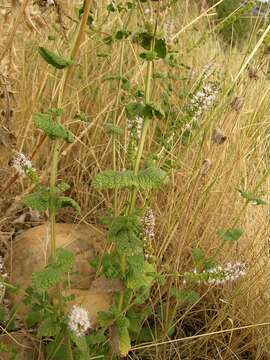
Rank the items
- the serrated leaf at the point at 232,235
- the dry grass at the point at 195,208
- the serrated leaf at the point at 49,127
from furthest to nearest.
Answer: the dry grass at the point at 195,208
the serrated leaf at the point at 232,235
the serrated leaf at the point at 49,127

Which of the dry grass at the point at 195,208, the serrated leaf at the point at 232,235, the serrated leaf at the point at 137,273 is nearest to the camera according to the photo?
the serrated leaf at the point at 137,273

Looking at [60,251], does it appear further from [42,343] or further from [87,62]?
[87,62]

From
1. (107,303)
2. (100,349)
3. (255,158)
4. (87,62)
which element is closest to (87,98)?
(87,62)

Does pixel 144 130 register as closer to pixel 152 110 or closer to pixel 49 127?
pixel 152 110

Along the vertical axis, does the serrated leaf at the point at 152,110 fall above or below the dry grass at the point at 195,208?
above

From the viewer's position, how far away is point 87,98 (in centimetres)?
Answer: 192

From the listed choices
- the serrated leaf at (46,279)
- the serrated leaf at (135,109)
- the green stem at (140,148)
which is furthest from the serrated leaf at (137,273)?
the serrated leaf at (135,109)

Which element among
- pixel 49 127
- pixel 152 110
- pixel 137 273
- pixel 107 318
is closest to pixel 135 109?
pixel 152 110

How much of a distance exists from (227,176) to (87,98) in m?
0.61

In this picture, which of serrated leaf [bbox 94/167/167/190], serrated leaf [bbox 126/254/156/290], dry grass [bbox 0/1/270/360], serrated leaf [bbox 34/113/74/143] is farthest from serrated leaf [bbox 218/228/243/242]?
serrated leaf [bbox 34/113/74/143]

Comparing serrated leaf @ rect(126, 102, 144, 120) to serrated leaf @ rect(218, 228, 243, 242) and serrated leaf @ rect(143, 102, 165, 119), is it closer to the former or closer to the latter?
serrated leaf @ rect(143, 102, 165, 119)

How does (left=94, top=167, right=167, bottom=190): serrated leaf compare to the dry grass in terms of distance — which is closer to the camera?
(left=94, top=167, right=167, bottom=190): serrated leaf

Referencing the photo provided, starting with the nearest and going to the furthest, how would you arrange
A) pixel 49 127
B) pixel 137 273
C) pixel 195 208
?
1. pixel 49 127
2. pixel 137 273
3. pixel 195 208

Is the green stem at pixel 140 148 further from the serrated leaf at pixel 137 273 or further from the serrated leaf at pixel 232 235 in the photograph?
the serrated leaf at pixel 232 235
